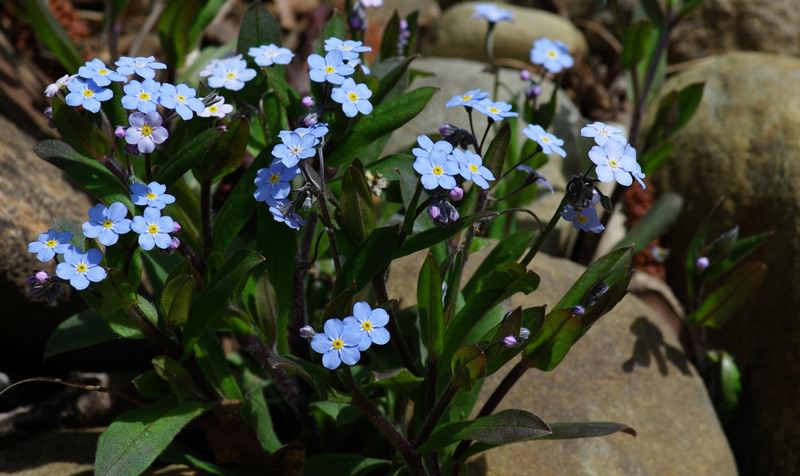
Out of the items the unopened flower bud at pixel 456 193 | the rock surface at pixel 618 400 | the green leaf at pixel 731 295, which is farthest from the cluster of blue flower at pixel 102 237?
the green leaf at pixel 731 295

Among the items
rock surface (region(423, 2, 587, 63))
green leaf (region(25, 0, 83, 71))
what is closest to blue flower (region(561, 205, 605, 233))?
green leaf (region(25, 0, 83, 71))

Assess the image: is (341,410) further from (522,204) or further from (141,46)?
(141,46)

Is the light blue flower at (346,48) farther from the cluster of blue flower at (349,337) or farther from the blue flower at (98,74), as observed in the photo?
the cluster of blue flower at (349,337)

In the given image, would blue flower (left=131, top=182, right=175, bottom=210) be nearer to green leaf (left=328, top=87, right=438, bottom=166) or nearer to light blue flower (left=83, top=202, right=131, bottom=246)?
light blue flower (left=83, top=202, right=131, bottom=246)

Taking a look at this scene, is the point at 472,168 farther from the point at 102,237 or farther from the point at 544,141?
the point at 102,237

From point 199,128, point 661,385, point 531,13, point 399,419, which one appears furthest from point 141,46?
point 661,385
